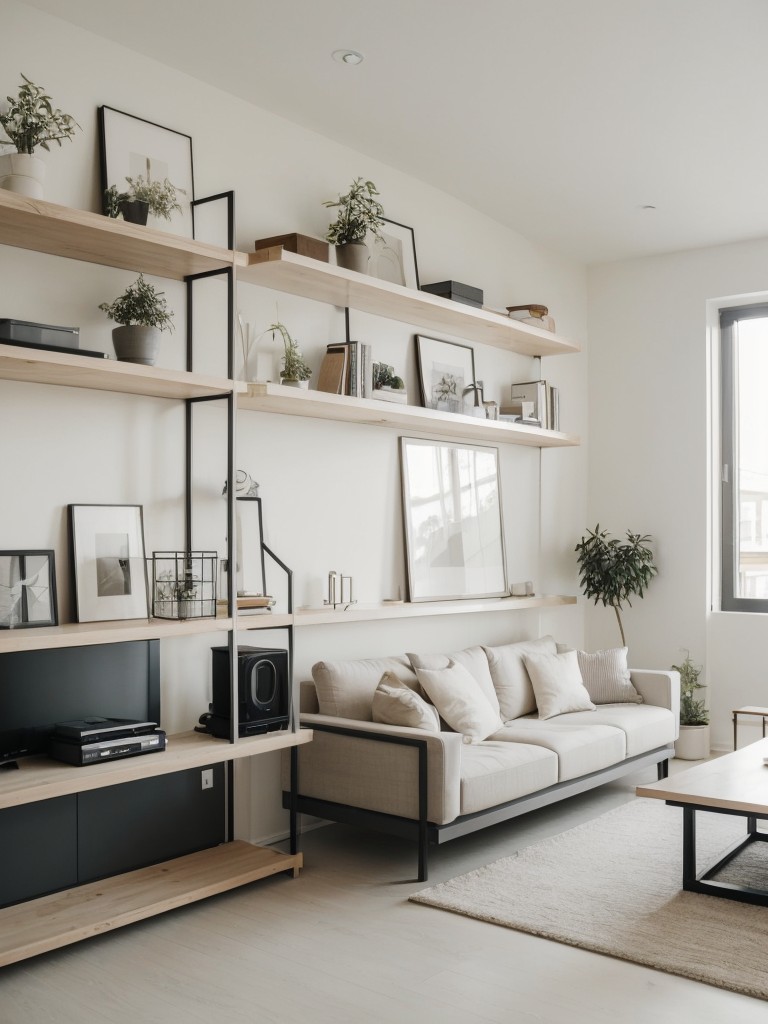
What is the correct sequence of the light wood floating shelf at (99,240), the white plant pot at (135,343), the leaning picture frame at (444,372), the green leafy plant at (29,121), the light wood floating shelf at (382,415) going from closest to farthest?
the light wood floating shelf at (99,240)
the green leafy plant at (29,121)
the white plant pot at (135,343)
the light wood floating shelf at (382,415)
the leaning picture frame at (444,372)

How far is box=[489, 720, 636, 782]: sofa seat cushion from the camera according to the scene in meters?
4.54

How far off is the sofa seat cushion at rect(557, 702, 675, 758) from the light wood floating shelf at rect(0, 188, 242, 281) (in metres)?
3.01

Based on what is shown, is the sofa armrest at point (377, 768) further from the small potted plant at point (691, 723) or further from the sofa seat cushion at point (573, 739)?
the small potted plant at point (691, 723)

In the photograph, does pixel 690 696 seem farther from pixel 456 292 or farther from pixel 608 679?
pixel 456 292

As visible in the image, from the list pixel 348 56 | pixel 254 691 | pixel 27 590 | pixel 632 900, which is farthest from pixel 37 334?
pixel 632 900

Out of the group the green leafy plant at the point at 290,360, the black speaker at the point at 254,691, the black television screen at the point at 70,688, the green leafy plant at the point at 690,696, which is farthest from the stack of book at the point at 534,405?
the black television screen at the point at 70,688

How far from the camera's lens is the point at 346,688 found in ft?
14.1

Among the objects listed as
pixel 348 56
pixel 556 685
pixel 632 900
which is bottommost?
pixel 632 900

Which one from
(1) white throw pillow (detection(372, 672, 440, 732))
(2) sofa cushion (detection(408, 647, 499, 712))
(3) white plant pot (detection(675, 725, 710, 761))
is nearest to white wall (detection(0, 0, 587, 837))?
(2) sofa cushion (detection(408, 647, 499, 712))

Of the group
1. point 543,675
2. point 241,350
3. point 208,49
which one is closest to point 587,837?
point 543,675

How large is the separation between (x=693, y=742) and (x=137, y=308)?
4.32 m

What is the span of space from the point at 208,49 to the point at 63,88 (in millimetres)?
622

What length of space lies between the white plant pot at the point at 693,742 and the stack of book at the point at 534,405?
6.72 ft

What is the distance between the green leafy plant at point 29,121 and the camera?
3.18 meters
